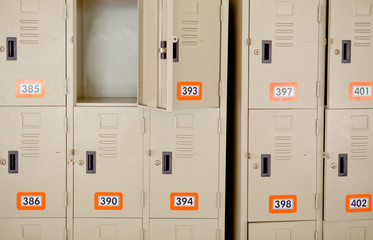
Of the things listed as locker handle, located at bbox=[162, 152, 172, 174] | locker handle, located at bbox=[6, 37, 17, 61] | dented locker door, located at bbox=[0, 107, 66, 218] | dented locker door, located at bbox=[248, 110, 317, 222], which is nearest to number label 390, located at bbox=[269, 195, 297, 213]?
dented locker door, located at bbox=[248, 110, 317, 222]

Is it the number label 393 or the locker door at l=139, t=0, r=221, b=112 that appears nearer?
the locker door at l=139, t=0, r=221, b=112

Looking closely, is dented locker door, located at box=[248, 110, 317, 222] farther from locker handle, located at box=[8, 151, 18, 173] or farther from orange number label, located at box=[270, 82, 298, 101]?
locker handle, located at box=[8, 151, 18, 173]

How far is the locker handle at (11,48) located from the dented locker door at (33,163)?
15.2 inches

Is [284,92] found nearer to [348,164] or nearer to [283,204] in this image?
[348,164]

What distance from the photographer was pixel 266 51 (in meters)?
3.70

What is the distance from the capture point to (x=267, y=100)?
3719mm

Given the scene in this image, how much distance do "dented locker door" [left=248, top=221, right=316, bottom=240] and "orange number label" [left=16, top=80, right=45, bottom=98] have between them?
191cm

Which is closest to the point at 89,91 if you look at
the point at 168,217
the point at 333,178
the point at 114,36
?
the point at 114,36

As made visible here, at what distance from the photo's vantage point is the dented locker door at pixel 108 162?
3723 mm

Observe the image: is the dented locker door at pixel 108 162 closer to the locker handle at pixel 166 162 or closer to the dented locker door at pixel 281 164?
the locker handle at pixel 166 162

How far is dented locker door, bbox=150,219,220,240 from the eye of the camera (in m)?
3.77

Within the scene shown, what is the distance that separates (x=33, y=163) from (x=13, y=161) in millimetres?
152

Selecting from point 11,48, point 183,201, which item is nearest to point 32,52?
point 11,48

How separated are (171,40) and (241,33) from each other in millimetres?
741
